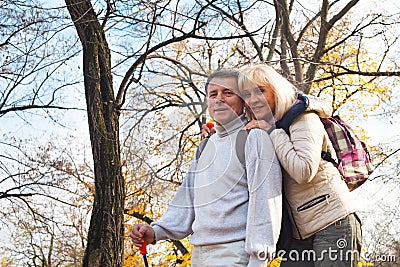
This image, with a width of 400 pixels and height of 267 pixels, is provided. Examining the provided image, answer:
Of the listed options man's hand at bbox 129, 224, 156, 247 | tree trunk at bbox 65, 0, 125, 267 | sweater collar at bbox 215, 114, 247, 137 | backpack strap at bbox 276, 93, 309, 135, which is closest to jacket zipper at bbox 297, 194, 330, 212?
backpack strap at bbox 276, 93, 309, 135

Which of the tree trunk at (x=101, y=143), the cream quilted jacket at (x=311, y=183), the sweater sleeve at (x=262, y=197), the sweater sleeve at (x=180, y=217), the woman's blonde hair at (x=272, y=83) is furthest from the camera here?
the tree trunk at (x=101, y=143)

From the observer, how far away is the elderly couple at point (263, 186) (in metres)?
2.17

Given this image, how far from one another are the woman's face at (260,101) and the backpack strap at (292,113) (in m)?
0.06

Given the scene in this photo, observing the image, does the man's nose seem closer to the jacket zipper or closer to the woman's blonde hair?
the woman's blonde hair

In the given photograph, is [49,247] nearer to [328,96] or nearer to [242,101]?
[328,96]

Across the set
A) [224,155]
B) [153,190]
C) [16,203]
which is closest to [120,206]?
[153,190]

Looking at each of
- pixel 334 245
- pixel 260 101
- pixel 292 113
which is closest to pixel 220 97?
pixel 260 101

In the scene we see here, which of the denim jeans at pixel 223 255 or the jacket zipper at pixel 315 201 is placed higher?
the jacket zipper at pixel 315 201

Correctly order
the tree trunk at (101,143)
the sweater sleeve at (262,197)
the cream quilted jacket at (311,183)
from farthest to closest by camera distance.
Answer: the tree trunk at (101,143)
the cream quilted jacket at (311,183)
the sweater sleeve at (262,197)

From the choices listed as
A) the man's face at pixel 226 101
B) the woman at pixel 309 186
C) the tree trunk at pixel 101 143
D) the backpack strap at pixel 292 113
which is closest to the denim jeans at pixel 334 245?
the woman at pixel 309 186

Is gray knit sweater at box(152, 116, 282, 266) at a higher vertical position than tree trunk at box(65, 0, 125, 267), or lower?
lower

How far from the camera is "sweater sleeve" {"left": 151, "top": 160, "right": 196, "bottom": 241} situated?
2.51 metres

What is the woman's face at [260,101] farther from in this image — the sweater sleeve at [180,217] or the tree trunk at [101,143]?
the tree trunk at [101,143]

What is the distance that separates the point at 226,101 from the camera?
2363 millimetres
